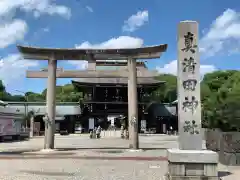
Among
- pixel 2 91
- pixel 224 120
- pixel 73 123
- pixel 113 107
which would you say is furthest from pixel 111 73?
pixel 2 91

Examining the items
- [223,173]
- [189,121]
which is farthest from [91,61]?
[189,121]

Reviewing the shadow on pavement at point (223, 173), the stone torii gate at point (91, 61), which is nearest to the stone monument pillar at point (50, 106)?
the stone torii gate at point (91, 61)

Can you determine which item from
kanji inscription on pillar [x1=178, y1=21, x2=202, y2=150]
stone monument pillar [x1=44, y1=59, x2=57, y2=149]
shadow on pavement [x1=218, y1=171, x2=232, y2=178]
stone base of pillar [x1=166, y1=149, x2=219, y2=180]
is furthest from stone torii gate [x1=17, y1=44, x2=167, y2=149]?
stone base of pillar [x1=166, y1=149, x2=219, y2=180]

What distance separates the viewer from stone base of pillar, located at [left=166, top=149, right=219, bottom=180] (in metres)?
8.43

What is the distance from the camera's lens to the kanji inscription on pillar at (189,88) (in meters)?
8.96

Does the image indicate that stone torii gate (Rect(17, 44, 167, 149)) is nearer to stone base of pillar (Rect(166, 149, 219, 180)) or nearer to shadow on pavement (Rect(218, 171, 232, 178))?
shadow on pavement (Rect(218, 171, 232, 178))

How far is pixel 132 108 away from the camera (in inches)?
776

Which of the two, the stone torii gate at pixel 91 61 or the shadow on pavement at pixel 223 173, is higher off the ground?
the stone torii gate at pixel 91 61

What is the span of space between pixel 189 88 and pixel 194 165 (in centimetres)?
210

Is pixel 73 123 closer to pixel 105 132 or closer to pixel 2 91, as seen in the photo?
pixel 105 132

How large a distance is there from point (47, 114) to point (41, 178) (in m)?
10.1

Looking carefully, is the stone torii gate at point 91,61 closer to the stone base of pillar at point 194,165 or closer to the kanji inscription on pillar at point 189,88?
the kanji inscription on pillar at point 189,88

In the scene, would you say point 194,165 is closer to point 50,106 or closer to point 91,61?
point 50,106

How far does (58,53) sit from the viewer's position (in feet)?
67.3
